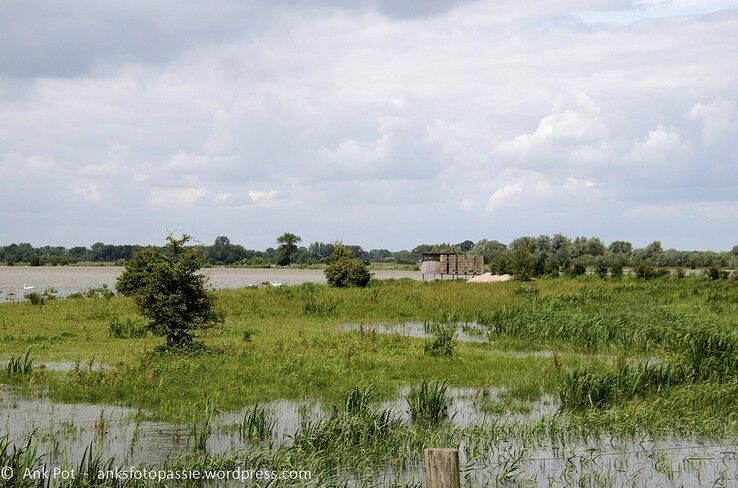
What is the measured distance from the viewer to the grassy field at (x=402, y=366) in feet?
48.9

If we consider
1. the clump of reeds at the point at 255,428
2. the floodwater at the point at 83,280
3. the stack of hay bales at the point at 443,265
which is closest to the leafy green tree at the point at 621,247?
the floodwater at the point at 83,280

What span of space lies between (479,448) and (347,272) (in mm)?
38120

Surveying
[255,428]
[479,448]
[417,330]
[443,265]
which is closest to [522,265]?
[443,265]

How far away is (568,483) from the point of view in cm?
1216

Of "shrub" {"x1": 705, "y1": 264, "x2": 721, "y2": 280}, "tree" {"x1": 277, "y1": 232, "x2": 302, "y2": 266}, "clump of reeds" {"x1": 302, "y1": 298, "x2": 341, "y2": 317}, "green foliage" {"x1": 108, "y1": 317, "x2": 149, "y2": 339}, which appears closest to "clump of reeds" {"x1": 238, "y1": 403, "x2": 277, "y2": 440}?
"green foliage" {"x1": 108, "y1": 317, "x2": 149, "y2": 339}

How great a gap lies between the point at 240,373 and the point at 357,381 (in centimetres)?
271

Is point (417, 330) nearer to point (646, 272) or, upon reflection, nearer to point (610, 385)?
point (610, 385)

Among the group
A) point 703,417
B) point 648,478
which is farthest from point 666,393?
point 648,478

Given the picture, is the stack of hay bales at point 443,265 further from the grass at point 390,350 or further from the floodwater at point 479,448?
the floodwater at point 479,448

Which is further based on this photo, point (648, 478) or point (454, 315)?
point (454, 315)

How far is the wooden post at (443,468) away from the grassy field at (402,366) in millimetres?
3483

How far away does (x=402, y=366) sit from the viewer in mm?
21109

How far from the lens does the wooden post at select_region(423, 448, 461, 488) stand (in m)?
7.99

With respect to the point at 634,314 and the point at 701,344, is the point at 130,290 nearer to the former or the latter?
the point at 634,314
